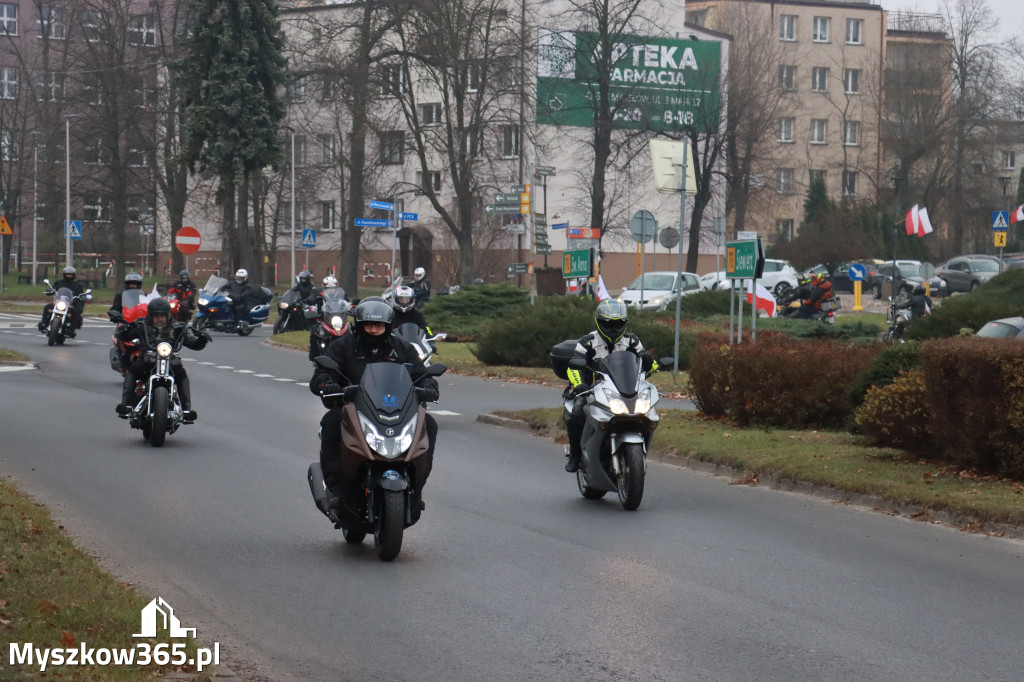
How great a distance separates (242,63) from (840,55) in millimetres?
53713

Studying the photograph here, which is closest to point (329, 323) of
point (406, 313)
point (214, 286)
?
point (406, 313)

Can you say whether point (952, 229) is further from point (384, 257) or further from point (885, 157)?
point (384, 257)

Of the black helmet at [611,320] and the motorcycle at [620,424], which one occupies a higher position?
the black helmet at [611,320]

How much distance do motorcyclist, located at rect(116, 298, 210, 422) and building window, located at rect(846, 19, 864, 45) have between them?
268ft

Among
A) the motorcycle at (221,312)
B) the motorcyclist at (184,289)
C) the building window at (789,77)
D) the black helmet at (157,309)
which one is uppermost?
the building window at (789,77)

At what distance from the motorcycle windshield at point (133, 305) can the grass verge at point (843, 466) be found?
5.12 m

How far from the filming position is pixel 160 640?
6.47 m

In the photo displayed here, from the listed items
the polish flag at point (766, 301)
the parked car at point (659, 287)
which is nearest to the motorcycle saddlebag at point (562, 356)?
the polish flag at point (766, 301)

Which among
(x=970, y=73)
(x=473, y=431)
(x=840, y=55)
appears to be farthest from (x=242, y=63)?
(x=840, y=55)

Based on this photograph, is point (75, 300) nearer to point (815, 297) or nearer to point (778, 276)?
point (815, 297)

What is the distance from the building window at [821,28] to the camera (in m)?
91.6

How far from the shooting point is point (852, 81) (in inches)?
3625

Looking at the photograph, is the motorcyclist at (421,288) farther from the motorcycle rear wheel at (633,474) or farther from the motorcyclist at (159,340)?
the motorcycle rear wheel at (633,474)

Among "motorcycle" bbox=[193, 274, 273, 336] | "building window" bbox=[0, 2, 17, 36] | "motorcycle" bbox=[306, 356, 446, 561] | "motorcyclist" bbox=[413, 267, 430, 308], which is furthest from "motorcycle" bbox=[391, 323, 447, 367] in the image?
"building window" bbox=[0, 2, 17, 36]
